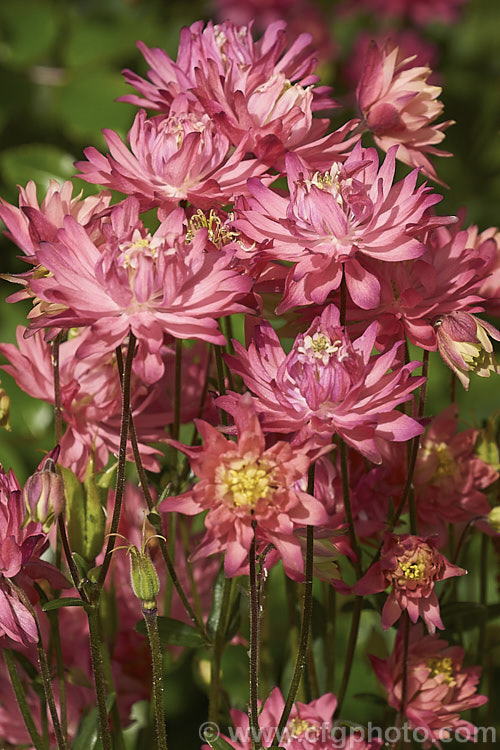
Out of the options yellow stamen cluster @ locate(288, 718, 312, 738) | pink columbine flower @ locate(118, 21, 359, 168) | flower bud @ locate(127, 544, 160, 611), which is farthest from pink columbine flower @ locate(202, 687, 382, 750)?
pink columbine flower @ locate(118, 21, 359, 168)

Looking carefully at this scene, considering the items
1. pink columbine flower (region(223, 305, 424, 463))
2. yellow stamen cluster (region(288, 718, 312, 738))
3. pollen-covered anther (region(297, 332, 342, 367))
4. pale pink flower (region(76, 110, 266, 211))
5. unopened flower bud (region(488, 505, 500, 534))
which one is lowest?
yellow stamen cluster (region(288, 718, 312, 738))

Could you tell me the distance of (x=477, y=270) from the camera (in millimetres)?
566

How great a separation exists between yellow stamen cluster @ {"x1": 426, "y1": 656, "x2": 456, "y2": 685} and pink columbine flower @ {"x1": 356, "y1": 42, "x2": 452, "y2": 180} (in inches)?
12.3

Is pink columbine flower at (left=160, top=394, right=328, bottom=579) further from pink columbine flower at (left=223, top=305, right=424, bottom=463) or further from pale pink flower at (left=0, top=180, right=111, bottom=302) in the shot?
Answer: pale pink flower at (left=0, top=180, right=111, bottom=302)

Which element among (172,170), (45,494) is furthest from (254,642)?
(172,170)

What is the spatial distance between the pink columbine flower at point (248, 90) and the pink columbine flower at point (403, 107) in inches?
1.2

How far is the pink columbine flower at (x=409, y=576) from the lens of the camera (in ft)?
1.74

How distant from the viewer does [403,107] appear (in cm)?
60

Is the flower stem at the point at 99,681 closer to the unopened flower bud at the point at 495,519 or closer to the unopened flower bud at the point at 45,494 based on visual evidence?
the unopened flower bud at the point at 45,494

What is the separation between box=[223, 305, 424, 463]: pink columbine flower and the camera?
1.56 ft

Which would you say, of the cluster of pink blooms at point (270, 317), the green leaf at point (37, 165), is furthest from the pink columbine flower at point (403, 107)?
the green leaf at point (37, 165)

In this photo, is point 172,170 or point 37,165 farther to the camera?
point 37,165

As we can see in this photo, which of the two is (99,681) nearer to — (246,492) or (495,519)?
(246,492)

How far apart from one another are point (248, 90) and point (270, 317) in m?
0.15
